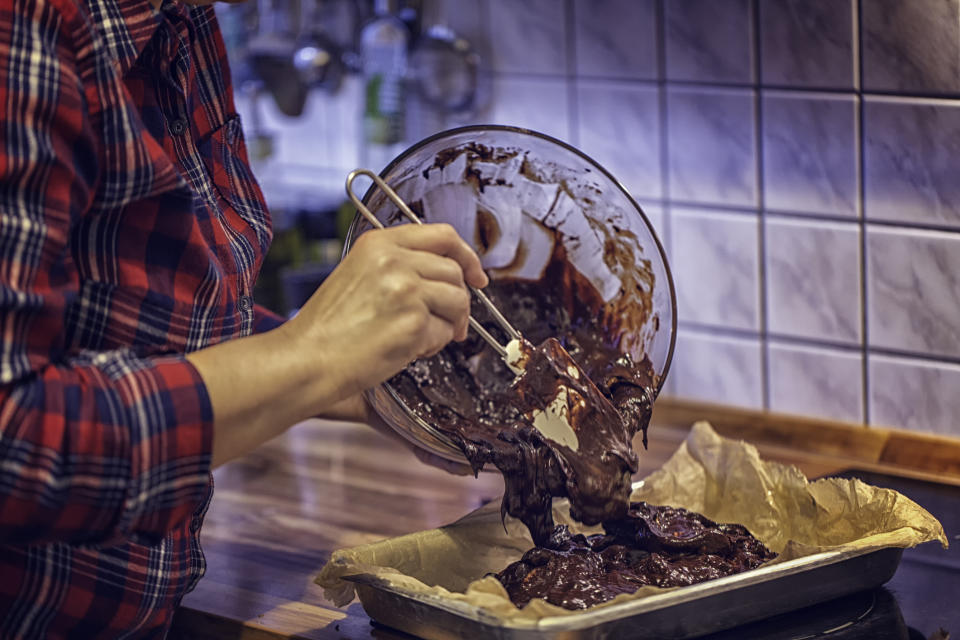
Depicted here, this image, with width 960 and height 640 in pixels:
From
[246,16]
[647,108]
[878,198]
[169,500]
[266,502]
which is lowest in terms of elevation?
[266,502]

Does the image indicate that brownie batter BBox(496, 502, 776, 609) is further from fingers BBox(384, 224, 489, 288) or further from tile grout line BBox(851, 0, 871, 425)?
tile grout line BBox(851, 0, 871, 425)

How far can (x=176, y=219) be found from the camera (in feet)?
2.74

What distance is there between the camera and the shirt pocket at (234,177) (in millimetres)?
1012

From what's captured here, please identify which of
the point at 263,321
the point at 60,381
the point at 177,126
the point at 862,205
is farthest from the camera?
the point at 862,205

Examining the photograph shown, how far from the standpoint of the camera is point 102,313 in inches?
31.4

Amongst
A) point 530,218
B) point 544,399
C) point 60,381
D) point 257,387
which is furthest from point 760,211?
point 60,381

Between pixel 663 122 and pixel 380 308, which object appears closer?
pixel 380 308

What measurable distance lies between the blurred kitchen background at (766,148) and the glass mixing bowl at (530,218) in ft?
1.31

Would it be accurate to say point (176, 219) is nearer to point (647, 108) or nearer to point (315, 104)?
point (647, 108)

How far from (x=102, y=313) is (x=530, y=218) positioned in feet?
1.40

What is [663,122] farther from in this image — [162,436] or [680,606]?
[162,436]

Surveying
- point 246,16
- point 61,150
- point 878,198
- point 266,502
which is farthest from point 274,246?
point 61,150

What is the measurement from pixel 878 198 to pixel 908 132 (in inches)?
3.2

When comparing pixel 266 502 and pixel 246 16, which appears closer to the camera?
pixel 266 502
